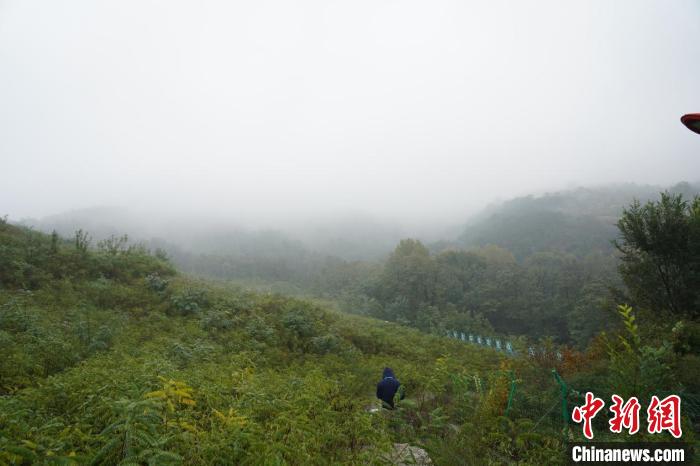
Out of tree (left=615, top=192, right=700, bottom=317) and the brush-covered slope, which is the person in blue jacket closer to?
the brush-covered slope

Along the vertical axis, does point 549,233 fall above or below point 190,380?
below

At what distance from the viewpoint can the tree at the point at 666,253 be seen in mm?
12211

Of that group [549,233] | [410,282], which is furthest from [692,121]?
[549,233]

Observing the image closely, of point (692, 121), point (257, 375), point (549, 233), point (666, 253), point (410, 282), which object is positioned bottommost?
point (410, 282)

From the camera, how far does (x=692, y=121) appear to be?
11.6ft

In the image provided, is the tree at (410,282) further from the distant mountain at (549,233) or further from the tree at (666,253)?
the distant mountain at (549,233)

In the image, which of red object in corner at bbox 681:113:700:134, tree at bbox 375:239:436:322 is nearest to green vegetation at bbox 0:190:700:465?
red object in corner at bbox 681:113:700:134

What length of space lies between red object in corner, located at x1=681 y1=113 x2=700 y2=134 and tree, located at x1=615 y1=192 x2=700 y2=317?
11.9 meters

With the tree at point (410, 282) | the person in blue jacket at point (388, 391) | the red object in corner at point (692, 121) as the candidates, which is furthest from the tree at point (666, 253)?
the tree at point (410, 282)

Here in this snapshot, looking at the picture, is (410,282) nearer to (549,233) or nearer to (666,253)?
(666,253)

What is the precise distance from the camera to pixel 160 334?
10484mm

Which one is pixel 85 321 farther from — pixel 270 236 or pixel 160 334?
pixel 270 236

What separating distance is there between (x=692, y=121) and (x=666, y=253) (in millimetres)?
12653

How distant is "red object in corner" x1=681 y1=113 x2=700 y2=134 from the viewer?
3.52 m
